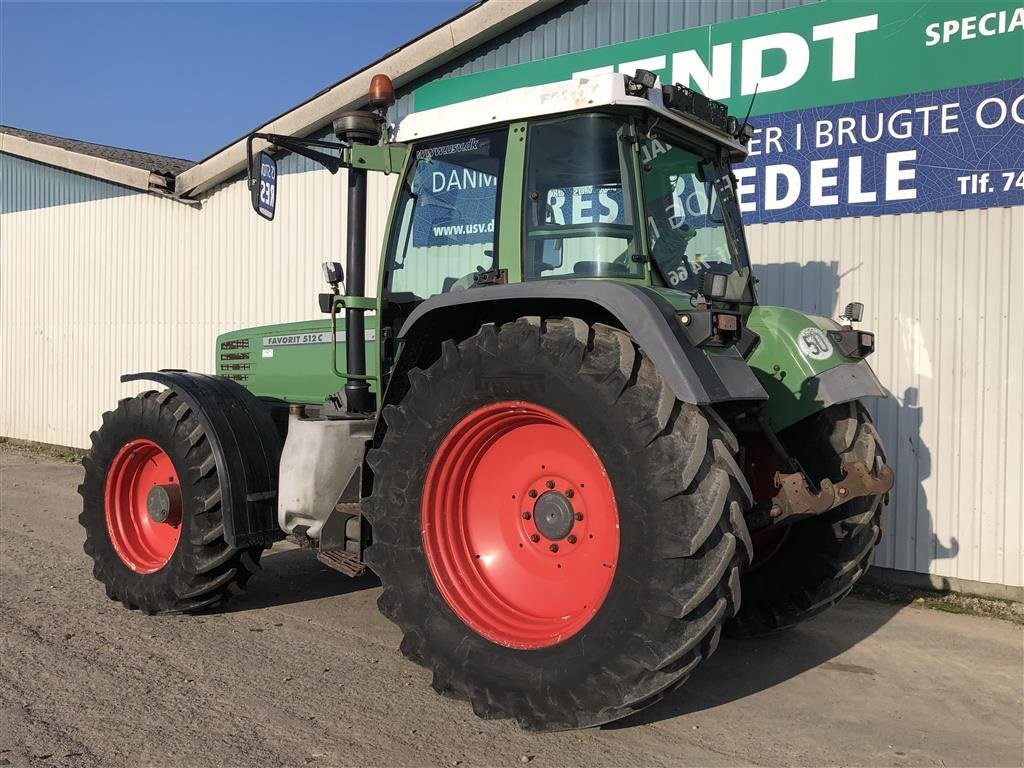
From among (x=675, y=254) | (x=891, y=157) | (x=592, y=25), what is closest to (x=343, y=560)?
(x=675, y=254)

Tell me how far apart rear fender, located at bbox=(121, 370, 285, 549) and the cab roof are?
5.73 ft

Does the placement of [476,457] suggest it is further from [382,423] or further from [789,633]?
[789,633]

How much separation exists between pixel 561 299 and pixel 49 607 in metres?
3.59

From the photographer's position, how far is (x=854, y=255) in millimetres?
6270

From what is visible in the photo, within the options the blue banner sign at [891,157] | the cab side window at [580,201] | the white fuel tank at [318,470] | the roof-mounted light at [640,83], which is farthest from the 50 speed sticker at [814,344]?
the blue banner sign at [891,157]

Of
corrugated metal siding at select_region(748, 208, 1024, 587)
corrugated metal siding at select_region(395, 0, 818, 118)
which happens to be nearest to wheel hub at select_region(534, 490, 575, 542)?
corrugated metal siding at select_region(748, 208, 1024, 587)

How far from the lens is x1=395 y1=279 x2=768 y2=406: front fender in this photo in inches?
124

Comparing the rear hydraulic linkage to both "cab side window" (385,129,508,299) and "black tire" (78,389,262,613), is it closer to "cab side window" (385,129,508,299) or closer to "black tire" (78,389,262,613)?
"cab side window" (385,129,508,299)

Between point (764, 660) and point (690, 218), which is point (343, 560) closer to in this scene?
point (764, 660)

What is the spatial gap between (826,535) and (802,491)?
2.99 ft

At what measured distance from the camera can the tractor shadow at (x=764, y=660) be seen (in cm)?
384

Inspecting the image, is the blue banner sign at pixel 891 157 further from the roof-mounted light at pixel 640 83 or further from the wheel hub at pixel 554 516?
the wheel hub at pixel 554 516

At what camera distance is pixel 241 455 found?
4.70m

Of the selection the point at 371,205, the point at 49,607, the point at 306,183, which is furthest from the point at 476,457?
the point at 306,183
